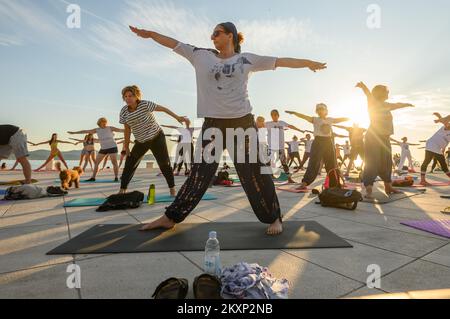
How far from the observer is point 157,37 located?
3.14 metres

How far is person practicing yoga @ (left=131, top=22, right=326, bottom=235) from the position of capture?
300 cm

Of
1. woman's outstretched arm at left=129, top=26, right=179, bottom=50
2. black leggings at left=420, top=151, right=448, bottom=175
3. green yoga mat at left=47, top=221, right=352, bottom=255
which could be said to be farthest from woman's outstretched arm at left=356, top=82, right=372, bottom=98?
black leggings at left=420, top=151, right=448, bottom=175

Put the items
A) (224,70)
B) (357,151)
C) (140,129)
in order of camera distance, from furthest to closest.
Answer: (357,151), (140,129), (224,70)

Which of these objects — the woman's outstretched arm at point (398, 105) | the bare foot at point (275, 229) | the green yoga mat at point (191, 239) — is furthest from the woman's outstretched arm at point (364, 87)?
the bare foot at point (275, 229)

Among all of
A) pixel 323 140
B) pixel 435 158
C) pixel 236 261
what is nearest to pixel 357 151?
pixel 435 158

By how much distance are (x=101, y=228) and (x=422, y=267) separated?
3401mm

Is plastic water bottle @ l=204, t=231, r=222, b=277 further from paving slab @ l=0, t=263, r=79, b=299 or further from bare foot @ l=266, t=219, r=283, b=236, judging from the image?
bare foot @ l=266, t=219, r=283, b=236

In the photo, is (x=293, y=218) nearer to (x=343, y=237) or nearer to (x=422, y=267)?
(x=343, y=237)

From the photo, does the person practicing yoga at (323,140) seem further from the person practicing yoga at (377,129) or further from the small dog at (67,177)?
the small dog at (67,177)

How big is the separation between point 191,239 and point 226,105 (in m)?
1.58

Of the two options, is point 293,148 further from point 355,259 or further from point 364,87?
point 355,259

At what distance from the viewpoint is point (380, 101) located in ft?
18.3

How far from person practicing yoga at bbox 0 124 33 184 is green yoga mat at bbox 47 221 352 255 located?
13.4 feet

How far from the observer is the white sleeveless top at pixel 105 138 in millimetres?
9133
